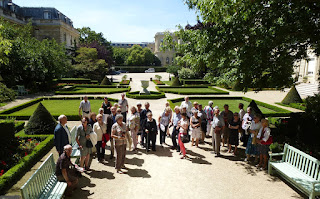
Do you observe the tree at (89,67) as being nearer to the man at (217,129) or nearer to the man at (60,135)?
the man at (217,129)

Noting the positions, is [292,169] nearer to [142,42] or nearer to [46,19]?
[46,19]

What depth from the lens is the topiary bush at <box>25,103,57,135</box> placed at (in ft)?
29.9

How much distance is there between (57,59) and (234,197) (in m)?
24.3

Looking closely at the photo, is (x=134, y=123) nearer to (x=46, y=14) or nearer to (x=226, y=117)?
(x=226, y=117)

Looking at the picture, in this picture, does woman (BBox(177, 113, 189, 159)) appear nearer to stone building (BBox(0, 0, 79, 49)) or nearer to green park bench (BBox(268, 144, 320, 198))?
green park bench (BBox(268, 144, 320, 198))

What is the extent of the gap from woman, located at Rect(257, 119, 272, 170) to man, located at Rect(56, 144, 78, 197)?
17.2ft

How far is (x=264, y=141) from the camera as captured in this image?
646 centimetres

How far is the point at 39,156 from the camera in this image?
7289 millimetres

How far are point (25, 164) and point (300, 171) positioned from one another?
757 centimetres

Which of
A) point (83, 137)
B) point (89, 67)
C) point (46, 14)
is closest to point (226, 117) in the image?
point (83, 137)

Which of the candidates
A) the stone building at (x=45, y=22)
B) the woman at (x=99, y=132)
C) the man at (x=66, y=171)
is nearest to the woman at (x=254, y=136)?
the woman at (x=99, y=132)

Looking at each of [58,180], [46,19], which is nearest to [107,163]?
[58,180]

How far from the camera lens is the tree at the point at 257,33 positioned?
694cm

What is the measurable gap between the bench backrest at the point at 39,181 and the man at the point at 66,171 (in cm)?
23
